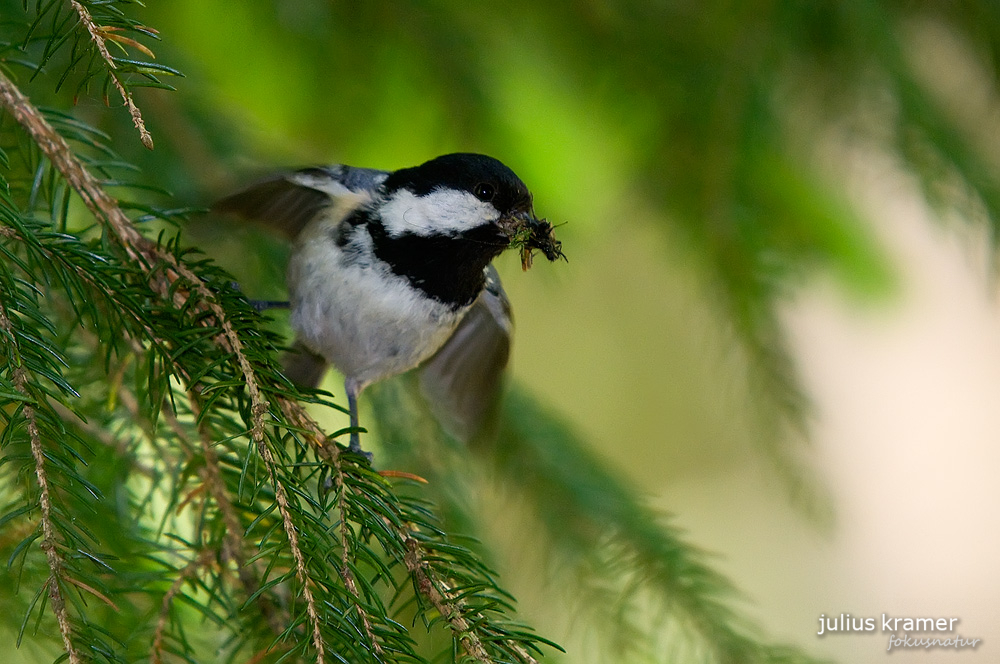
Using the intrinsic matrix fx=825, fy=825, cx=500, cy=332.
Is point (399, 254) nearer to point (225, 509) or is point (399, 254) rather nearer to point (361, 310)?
point (361, 310)

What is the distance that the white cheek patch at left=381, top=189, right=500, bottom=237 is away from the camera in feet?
4.69

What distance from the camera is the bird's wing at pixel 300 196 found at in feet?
4.86

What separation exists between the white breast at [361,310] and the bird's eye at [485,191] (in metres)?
0.19

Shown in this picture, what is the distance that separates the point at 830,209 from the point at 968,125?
32cm

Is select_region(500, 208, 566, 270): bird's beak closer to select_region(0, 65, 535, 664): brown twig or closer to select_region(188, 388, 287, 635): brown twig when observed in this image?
select_region(0, 65, 535, 664): brown twig

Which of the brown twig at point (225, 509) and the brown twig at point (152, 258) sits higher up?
the brown twig at point (152, 258)

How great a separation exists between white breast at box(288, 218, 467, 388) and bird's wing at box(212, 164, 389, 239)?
0.07m

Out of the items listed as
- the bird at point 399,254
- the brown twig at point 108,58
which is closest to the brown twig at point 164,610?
the bird at point 399,254

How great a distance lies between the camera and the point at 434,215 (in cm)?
144

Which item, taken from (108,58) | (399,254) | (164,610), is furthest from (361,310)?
(108,58)

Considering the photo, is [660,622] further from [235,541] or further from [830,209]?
[830,209]

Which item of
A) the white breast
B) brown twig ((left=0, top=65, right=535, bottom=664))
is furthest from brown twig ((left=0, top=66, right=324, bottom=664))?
the white breast

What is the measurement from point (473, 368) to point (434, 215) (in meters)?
0.40

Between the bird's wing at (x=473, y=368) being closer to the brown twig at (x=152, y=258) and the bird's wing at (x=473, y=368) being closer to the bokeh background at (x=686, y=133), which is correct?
the bokeh background at (x=686, y=133)
